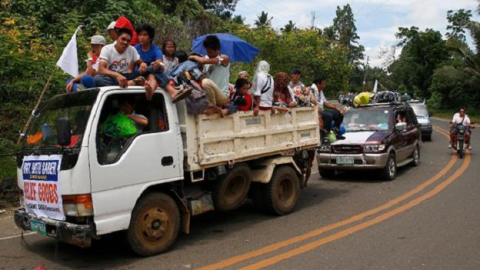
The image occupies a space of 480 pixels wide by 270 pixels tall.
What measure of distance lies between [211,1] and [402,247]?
4269cm

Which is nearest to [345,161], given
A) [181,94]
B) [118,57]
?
[181,94]

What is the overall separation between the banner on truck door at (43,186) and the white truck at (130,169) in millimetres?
12

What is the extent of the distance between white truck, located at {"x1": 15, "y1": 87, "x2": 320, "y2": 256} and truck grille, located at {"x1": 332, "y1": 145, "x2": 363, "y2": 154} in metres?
4.27

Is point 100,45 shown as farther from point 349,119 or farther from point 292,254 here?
point 349,119

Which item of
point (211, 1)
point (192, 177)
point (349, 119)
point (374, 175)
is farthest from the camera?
point (211, 1)

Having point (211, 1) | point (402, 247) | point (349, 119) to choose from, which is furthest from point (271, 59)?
point (211, 1)

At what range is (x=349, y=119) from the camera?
12.1 m

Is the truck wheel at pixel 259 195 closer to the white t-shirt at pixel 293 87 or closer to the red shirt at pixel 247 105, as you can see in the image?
the red shirt at pixel 247 105

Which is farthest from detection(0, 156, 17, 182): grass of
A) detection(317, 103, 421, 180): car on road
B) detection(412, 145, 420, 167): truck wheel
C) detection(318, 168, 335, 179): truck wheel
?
detection(412, 145, 420, 167): truck wheel

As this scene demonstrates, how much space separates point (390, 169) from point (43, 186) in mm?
7978

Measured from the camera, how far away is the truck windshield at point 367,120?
11.5 meters

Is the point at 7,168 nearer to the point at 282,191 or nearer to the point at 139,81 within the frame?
the point at 139,81

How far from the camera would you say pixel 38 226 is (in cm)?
520

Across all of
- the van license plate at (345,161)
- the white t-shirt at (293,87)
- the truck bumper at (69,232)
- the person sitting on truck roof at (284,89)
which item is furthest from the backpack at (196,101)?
the van license plate at (345,161)
